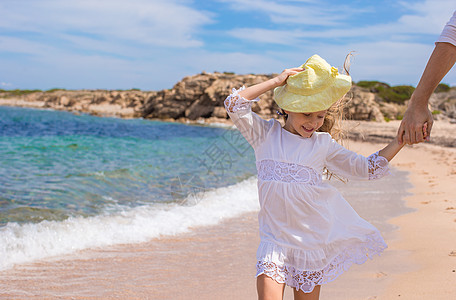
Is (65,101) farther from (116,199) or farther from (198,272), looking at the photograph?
(198,272)

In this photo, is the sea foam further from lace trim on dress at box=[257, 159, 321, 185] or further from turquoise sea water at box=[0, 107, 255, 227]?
lace trim on dress at box=[257, 159, 321, 185]

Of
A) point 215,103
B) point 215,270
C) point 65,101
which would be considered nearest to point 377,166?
point 215,270

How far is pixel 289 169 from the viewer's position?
229 cm

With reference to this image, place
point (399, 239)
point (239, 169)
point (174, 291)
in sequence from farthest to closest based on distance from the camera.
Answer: point (239, 169) → point (399, 239) → point (174, 291)

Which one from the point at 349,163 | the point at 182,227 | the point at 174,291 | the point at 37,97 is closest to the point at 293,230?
the point at 349,163

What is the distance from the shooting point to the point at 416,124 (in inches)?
76.6

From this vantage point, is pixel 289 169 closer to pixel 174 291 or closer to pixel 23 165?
pixel 174 291

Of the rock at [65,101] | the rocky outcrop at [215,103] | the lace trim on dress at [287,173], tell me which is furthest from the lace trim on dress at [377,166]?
the rock at [65,101]

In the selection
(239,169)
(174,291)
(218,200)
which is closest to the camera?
(174,291)

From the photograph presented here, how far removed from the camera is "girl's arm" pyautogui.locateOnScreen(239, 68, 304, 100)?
7.67 ft

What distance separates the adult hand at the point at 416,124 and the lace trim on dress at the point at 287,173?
1.80 feet

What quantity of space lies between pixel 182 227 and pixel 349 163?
11.4 ft

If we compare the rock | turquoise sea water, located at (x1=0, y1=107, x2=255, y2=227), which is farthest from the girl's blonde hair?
the rock

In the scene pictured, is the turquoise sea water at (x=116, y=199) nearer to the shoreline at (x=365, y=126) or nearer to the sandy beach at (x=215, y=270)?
the sandy beach at (x=215, y=270)
